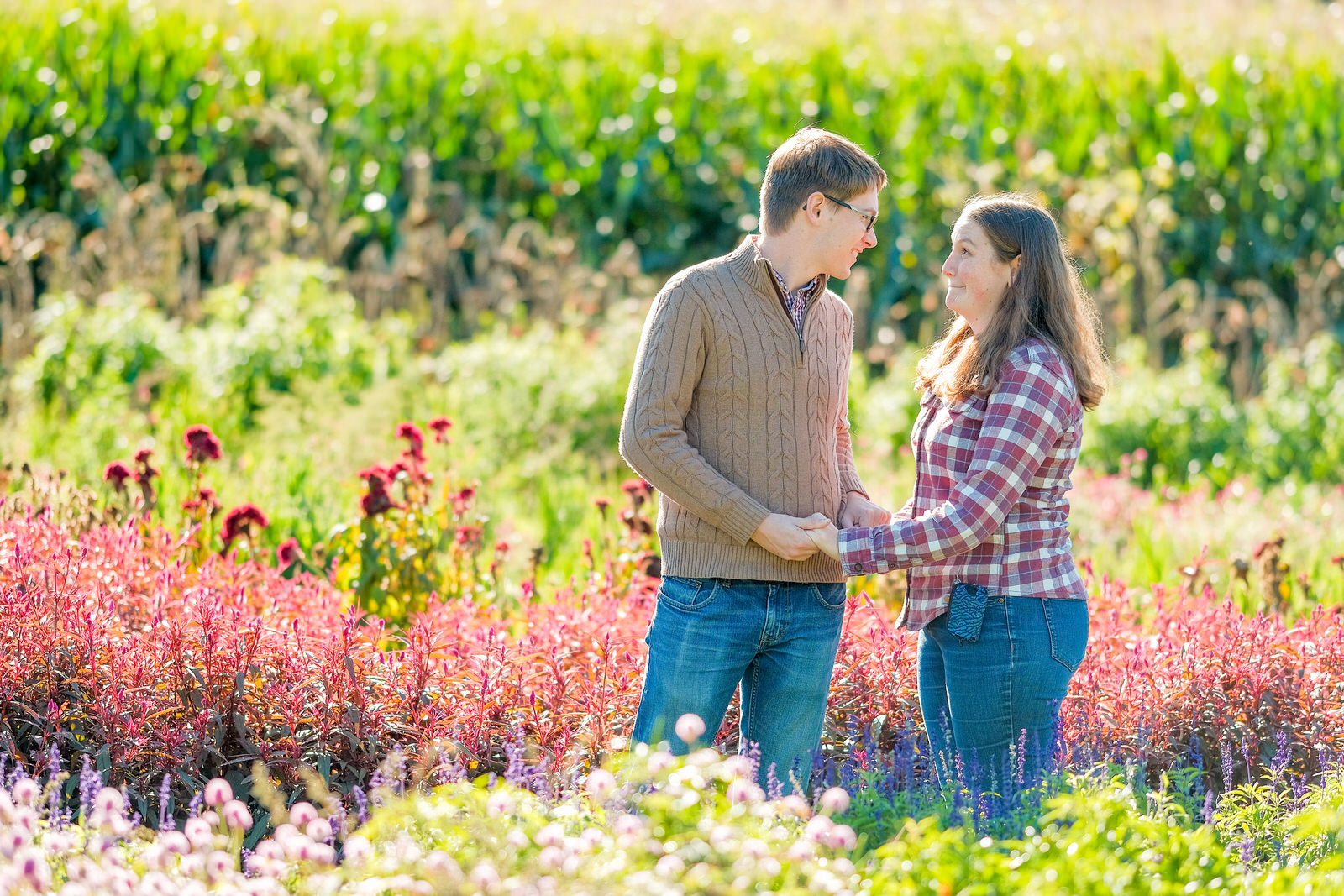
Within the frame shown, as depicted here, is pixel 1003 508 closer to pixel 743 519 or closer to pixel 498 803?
pixel 743 519

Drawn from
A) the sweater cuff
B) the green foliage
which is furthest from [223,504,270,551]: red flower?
the green foliage

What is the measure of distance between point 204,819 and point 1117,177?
8318 millimetres

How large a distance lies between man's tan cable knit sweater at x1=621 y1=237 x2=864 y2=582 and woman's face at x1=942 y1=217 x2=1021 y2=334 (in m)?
0.34

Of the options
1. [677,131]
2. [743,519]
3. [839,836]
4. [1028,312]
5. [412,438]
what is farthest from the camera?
[677,131]

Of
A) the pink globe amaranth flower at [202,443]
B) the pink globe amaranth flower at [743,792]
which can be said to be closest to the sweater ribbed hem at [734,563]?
the pink globe amaranth flower at [743,792]

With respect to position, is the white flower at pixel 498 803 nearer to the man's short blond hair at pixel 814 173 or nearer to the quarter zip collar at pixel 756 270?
the quarter zip collar at pixel 756 270

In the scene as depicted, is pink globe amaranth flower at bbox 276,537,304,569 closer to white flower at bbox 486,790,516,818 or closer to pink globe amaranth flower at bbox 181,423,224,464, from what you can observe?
pink globe amaranth flower at bbox 181,423,224,464

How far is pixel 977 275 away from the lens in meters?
3.06

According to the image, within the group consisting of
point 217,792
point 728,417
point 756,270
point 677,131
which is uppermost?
point 677,131

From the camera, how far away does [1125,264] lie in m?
9.14

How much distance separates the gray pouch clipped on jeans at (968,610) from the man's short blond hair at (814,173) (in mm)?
913

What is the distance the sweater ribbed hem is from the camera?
2.87 metres

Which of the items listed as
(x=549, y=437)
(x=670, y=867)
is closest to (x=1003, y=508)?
(x=670, y=867)

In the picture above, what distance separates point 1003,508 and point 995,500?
0.10 feet
